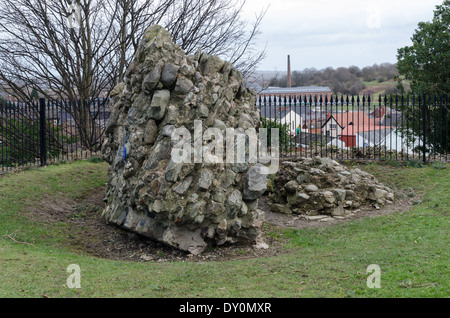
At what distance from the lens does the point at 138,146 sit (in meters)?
8.45

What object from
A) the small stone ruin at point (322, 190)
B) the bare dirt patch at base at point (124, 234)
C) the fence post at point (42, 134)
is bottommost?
the bare dirt patch at base at point (124, 234)

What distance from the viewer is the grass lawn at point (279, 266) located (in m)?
5.38

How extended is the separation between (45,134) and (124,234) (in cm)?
700

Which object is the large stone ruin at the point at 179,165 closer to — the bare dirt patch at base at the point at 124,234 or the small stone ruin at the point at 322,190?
the bare dirt patch at base at the point at 124,234

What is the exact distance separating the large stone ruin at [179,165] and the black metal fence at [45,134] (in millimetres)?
6603

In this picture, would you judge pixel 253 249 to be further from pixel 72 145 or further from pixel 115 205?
pixel 72 145

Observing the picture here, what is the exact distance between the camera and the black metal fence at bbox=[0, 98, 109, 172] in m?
14.5

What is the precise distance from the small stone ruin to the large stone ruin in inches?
95.6

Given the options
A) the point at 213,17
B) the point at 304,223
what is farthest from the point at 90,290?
the point at 213,17

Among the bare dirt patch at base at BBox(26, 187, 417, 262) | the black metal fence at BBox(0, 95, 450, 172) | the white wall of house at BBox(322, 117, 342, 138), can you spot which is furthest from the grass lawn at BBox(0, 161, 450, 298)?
the white wall of house at BBox(322, 117, 342, 138)

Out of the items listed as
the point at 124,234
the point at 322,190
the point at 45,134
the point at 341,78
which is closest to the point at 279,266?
the point at 124,234

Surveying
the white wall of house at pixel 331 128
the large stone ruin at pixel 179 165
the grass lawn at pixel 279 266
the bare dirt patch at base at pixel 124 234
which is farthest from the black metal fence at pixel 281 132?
the large stone ruin at pixel 179 165

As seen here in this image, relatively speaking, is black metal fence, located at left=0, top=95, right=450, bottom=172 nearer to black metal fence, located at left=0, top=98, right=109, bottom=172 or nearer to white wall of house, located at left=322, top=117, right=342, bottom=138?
black metal fence, located at left=0, top=98, right=109, bottom=172

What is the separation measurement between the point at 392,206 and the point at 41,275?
8.08 metres
